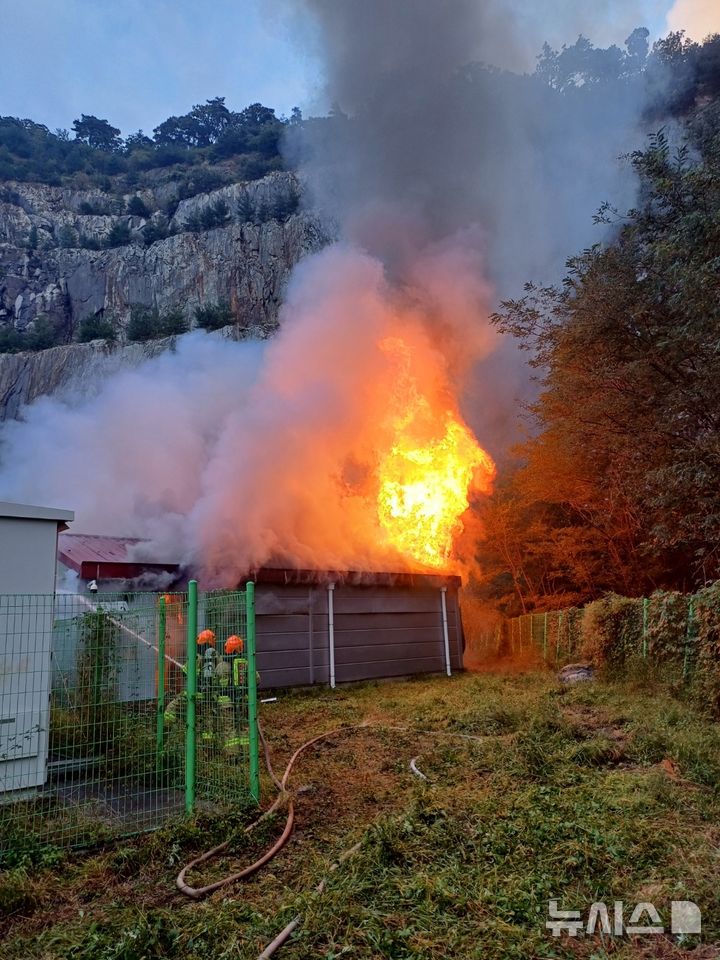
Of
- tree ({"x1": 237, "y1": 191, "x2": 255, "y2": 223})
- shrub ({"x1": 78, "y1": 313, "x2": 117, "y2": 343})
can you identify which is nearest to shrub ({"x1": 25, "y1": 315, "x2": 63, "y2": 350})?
shrub ({"x1": 78, "y1": 313, "x2": 117, "y2": 343})

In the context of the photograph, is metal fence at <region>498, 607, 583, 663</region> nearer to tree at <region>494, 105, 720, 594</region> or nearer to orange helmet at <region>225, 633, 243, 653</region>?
tree at <region>494, 105, 720, 594</region>

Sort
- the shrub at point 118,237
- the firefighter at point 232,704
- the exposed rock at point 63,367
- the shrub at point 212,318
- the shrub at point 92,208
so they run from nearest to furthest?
the firefighter at point 232,704, the exposed rock at point 63,367, the shrub at point 212,318, the shrub at point 118,237, the shrub at point 92,208

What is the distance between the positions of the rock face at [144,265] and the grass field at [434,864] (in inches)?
1894

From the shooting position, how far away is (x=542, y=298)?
53.2 ft

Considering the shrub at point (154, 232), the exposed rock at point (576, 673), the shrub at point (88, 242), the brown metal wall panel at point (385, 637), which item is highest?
the shrub at point (154, 232)

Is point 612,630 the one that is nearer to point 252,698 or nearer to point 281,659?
point 281,659

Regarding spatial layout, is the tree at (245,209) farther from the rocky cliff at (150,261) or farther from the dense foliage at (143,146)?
the dense foliage at (143,146)

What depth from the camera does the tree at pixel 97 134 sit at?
242 ft

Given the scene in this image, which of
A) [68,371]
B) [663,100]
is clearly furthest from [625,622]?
[68,371]

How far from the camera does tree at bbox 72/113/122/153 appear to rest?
73875 mm

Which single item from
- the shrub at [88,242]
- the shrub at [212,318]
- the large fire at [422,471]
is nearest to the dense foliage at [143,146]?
the shrub at [88,242]

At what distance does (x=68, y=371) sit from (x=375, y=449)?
3737cm

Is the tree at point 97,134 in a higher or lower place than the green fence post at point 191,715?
higher

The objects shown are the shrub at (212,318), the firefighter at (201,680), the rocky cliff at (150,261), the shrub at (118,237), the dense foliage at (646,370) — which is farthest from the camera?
the shrub at (118,237)
